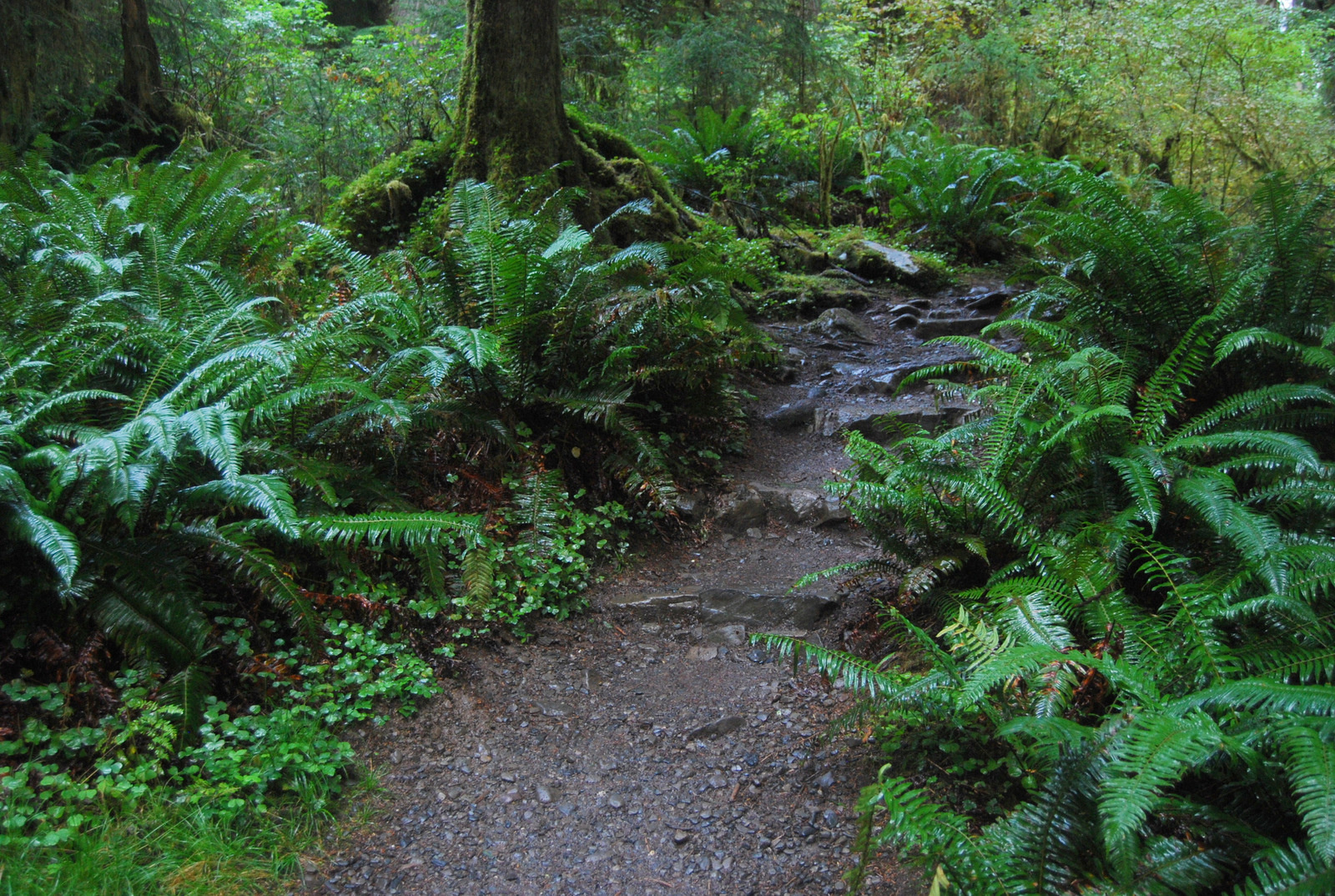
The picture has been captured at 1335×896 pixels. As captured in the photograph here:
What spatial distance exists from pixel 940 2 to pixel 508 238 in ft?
37.7

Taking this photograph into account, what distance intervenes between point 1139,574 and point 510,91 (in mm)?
5119

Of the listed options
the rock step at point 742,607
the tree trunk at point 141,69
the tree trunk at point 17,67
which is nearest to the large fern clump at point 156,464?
the rock step at point 742,607

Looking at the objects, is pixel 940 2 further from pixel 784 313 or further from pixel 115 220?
pixel 115 220

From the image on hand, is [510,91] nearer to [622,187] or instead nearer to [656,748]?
[622,187]

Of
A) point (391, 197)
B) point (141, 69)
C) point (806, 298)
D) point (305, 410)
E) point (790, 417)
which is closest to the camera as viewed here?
point (305, 410)

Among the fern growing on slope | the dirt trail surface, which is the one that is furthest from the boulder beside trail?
the dirt trail surface

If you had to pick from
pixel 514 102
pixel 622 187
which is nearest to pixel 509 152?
pixel 514 102

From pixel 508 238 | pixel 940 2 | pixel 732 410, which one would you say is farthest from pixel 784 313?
pixel 940 2

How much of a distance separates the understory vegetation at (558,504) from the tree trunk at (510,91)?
489 mm

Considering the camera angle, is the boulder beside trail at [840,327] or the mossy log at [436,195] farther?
the boulder beside trail at [840,327]

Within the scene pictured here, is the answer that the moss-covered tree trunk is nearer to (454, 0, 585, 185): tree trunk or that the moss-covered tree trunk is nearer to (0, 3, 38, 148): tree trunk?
(454, 0, 585, 185): tree trunk

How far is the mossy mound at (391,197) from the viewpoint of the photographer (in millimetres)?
6086

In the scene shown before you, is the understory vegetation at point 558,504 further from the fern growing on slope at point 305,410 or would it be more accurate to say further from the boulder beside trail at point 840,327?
the boulder beside trail at point 840,327

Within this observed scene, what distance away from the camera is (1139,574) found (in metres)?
2.99
